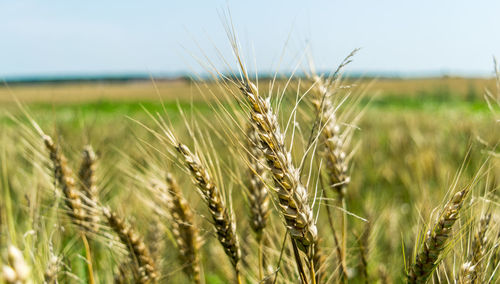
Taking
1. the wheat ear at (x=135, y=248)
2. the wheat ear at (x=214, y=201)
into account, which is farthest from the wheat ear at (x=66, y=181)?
the wheat ear at (x=214, y=201)

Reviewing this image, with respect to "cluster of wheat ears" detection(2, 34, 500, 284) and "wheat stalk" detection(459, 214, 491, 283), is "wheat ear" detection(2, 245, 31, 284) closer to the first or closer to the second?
"cluster of wheat ears" detection(2, 34, 500, 284)

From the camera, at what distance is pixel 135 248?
1.14 meters

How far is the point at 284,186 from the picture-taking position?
72 centimetres

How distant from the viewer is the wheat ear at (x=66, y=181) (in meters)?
1.22

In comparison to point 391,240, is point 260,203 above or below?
above

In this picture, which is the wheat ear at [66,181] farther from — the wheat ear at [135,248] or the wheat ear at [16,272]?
the wheat ear at [16,272]

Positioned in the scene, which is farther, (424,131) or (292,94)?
(424,131)

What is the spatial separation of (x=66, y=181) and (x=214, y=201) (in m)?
0.57

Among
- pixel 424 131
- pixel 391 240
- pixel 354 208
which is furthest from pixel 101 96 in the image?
pixel 424 131

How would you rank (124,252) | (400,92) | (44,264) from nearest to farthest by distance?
(44,264) < (124,252) < (400,92)

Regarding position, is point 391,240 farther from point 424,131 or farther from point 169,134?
point 424,131

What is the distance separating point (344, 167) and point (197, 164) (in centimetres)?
49

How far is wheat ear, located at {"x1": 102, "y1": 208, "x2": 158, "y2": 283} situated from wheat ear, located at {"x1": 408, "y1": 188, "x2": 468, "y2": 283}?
→ 26.7 inches

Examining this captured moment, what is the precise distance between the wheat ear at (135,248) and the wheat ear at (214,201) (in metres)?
0.31
